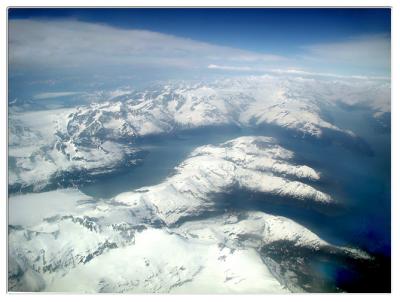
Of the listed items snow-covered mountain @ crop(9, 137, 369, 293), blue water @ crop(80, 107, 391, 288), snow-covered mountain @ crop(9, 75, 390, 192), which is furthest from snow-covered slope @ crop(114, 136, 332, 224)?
snow-covered mountain @ crop(9, 75, 390, 192)

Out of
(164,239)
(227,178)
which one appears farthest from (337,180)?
(164,239)

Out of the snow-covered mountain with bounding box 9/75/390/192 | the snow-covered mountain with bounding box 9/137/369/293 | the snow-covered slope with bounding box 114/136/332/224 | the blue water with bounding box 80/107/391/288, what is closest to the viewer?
the snow-covered mountain with bounding box 9/137/369/293

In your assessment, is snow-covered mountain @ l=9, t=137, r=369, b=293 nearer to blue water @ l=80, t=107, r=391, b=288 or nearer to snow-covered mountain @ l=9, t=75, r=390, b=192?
blue water @ l=80, t=107, r=391, b=288

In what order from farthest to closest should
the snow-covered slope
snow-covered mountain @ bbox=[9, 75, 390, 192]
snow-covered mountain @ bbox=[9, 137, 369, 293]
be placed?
the snow-covered slope → snow-covered mountain @ bbox=[9, 75, 390, 192] → snow-covered mountain @ bbox=[9, 137, 369, 293]

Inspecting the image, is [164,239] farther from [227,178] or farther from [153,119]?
[153,119]

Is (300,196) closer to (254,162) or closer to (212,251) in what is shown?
(254,162)

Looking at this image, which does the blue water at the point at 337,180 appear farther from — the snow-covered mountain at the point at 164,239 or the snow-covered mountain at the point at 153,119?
the snow-covered mountain at the point at 153,119
